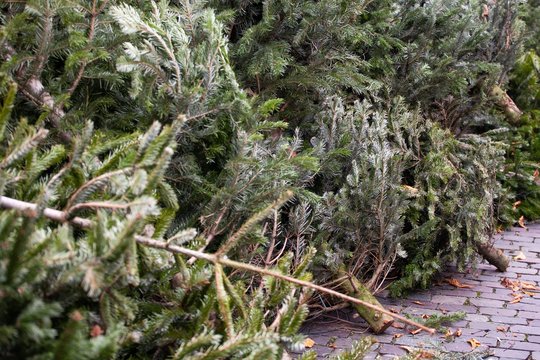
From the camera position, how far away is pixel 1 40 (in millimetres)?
2705

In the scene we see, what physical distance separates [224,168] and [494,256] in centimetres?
313

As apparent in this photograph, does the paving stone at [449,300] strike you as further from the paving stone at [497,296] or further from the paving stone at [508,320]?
the paving stone at [508,320]

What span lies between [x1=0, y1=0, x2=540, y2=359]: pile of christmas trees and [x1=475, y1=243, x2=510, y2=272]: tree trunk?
0.04 metres

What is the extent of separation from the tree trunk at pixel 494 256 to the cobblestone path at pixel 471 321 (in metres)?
0.08

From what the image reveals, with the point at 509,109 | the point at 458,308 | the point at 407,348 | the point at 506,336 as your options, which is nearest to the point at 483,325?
the point at 506,336

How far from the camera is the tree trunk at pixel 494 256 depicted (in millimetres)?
5441

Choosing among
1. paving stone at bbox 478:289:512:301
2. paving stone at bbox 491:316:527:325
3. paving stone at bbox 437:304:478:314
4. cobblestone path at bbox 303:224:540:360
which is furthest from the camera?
paving stone at bbox 478:289:512:301

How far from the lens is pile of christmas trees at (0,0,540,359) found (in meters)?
1.92

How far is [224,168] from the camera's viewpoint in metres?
3.37

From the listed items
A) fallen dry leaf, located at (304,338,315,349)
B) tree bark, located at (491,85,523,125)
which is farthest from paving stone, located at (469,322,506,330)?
tree bark, located at (491,85,523,125)

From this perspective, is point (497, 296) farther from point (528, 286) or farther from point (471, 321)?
point (471, 321)

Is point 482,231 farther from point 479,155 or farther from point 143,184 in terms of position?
point 143,184

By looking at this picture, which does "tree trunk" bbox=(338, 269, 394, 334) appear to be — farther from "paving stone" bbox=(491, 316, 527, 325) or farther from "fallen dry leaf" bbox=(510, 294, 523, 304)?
"fallen dry leaf" bbox=(510, 294, 523, 304)

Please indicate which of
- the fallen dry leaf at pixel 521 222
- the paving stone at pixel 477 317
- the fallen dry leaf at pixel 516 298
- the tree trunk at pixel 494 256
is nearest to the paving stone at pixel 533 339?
the paving stone at pixel 477 317
